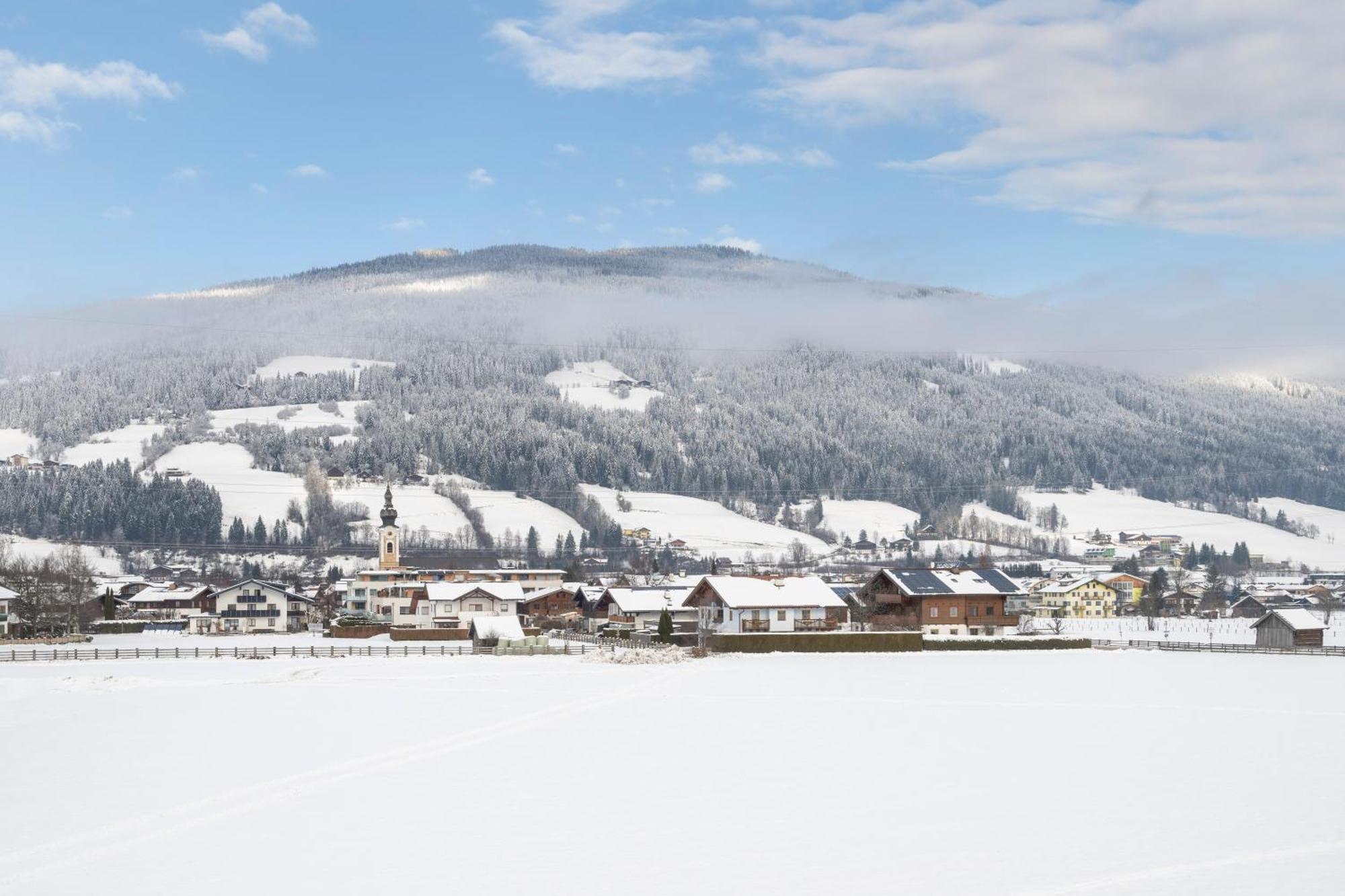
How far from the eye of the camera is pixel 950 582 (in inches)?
3922

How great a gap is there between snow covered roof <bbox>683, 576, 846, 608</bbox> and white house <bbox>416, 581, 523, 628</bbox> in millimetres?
31156

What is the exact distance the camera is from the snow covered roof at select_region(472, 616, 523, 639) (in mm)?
92125

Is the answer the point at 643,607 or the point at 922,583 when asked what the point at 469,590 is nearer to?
the point at 643,607

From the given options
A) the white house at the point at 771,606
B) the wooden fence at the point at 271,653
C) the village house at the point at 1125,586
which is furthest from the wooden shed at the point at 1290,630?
the village house at the point at 1125,586

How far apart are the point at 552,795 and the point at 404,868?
23.6 feet

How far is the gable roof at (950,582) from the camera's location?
98500 millimetres

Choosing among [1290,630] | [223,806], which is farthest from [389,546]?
[223,806]

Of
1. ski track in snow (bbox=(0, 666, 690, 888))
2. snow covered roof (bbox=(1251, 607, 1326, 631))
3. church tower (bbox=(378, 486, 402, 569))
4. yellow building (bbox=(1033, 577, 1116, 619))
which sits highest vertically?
church tower (bbox=(378, 486, 402, 569))

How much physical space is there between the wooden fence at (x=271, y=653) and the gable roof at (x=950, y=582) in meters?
26.4

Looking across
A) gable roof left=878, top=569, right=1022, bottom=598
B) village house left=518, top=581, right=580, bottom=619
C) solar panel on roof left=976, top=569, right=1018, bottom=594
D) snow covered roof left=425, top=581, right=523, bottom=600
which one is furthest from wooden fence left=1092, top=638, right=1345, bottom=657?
snow covered roof left=425, top=581, right=523, bottom=600

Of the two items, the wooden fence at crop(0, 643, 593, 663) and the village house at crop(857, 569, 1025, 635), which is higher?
the village house at crop(857, 569, 1025, 635)

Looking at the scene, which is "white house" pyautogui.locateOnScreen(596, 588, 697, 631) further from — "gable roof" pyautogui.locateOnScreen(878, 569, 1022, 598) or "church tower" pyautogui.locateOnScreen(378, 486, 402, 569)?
"church tower" pyautogui.locateOnScreen(378, 486, 402, 569)

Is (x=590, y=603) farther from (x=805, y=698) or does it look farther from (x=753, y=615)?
(x=805, y=698)

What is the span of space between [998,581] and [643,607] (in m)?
30.7
